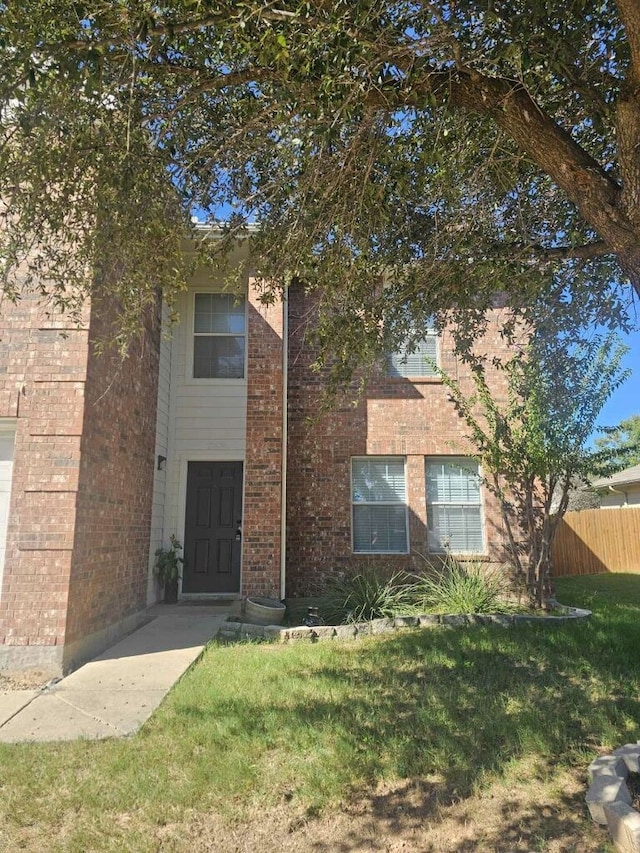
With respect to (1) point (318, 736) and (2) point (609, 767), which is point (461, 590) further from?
(2) point (609, 767)

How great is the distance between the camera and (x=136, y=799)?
11.4 feet

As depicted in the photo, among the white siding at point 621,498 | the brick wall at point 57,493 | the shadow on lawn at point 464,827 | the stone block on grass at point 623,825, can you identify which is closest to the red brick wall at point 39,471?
the brick wall at point 57,493

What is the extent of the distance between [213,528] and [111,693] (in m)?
4.45

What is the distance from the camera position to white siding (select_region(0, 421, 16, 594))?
6238 mm

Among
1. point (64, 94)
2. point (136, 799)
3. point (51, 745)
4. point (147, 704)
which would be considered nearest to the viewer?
point (136, 799)

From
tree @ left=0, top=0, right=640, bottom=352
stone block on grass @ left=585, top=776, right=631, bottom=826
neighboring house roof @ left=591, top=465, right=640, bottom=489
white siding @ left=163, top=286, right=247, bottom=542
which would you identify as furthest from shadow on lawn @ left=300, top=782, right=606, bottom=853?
neighboring house roof @ left=591, top=465, right=640, bottom=489

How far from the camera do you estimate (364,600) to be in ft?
27.0

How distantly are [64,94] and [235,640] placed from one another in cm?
585

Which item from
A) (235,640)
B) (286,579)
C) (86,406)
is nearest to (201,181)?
(86,406)

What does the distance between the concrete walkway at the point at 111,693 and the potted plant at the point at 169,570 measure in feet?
5.05

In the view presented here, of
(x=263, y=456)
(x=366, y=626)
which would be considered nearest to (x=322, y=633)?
(x=366, y=626)

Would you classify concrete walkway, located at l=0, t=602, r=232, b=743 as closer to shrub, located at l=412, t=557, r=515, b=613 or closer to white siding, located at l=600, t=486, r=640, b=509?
shrub, located at l=412, t=557, r=515, b=613

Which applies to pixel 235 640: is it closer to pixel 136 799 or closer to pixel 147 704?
pixel 147 704

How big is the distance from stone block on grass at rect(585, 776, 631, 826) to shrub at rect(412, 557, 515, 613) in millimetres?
4715
